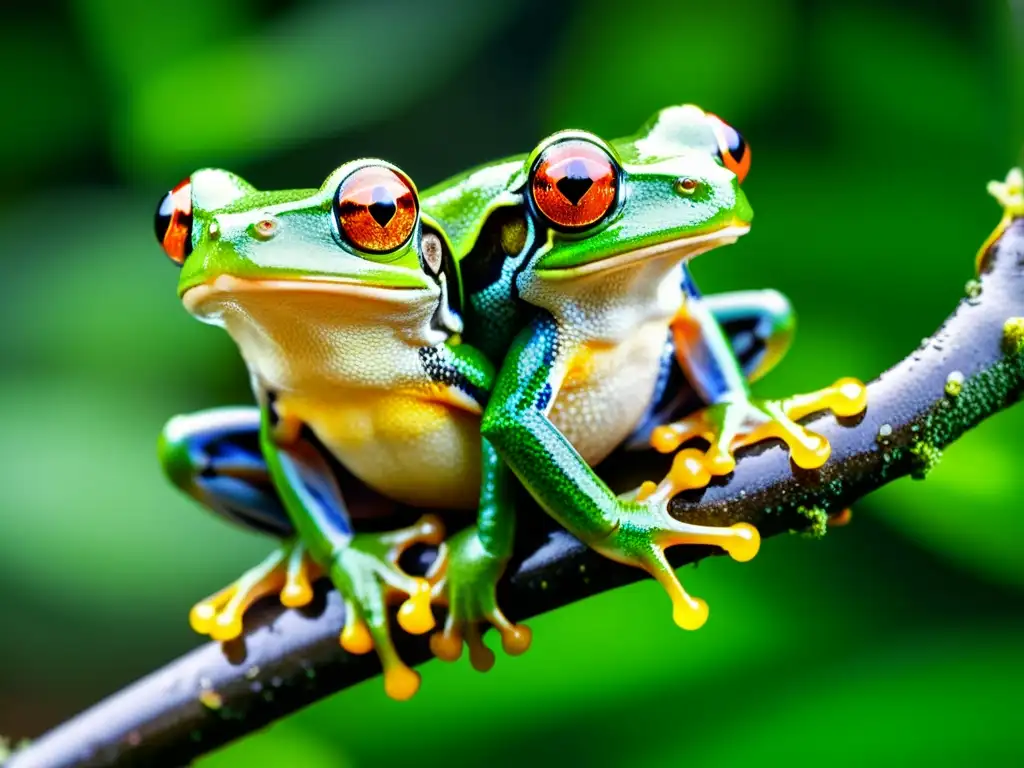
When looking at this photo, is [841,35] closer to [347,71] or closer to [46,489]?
[347,71]

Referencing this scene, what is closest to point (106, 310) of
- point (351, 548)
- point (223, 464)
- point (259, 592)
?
point (223, 464)

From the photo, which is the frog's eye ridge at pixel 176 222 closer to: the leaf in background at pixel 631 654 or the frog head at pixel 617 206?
the frog head at pixel 617 206

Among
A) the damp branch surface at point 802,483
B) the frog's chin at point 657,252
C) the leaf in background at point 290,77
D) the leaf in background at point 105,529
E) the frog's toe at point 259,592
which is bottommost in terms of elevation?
the damp branch surface at point 802,483

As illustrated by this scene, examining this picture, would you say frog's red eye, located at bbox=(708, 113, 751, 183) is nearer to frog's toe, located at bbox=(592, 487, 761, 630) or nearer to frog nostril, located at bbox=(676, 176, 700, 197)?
frog nostril, located at bbox=(676, 176, 700, 197)

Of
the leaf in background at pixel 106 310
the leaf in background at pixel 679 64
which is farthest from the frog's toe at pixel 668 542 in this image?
the leaf in background at pixel 106 310

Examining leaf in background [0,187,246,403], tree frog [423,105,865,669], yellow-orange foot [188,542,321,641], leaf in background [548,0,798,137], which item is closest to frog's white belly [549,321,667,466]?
tree frog [423,105,865,669]

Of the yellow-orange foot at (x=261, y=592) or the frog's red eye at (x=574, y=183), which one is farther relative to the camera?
the yellow-orange foot at (x=261, y=592)
